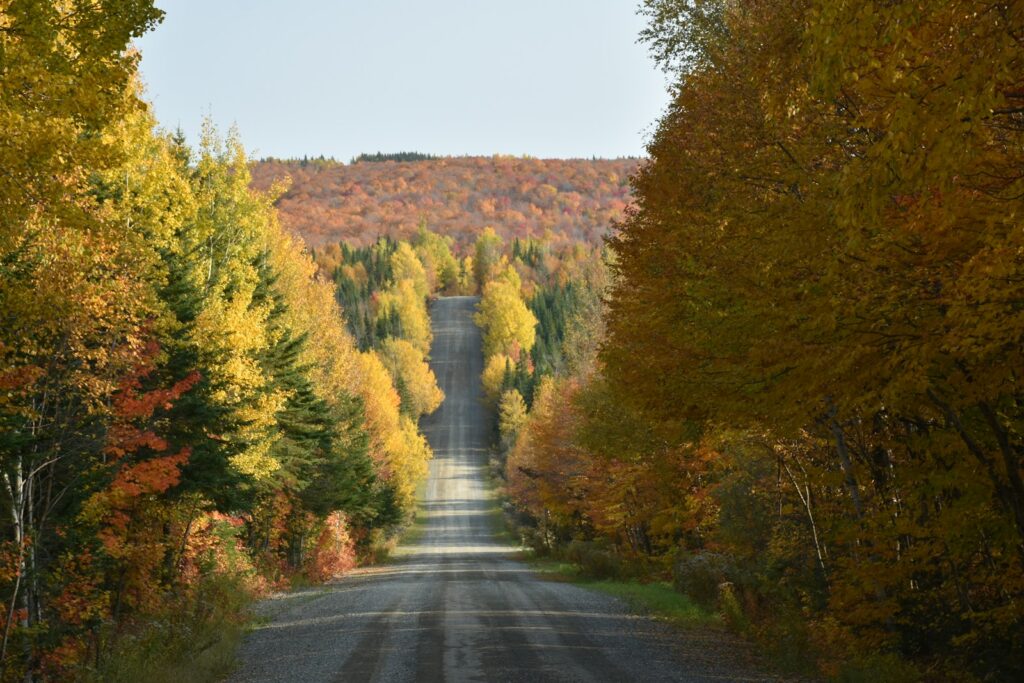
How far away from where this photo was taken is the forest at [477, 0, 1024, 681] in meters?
6.69

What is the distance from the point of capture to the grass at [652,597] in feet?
74.1

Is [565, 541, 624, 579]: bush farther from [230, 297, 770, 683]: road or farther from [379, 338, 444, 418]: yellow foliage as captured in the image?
[379, 338, 444, 418]: yellow foliage

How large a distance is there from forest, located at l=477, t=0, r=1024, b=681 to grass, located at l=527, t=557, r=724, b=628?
0.79 m

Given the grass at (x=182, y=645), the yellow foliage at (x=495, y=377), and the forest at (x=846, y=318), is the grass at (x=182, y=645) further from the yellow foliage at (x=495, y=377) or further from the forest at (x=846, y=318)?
the yellow foliage at (x=495, y=377)

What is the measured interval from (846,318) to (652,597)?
→ 2037 centimetres

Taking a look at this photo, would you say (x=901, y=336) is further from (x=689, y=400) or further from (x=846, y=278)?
(x=689, y=400)

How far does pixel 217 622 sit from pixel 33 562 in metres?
8.24

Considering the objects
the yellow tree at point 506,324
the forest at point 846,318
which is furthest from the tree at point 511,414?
the forest at point 846,318

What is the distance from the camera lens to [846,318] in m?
9.16

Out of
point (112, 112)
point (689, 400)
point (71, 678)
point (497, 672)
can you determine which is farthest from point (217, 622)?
point (112, 112)

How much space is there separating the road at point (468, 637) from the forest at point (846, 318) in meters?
2.05

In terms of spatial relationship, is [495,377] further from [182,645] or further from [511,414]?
[182,645]

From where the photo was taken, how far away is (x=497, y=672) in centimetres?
1475

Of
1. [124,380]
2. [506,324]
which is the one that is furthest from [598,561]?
[506,324]
